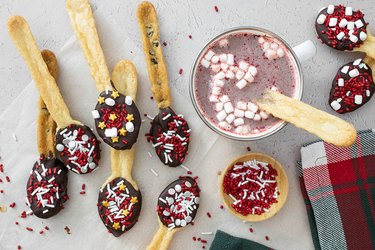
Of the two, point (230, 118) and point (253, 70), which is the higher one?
point (253, 70)

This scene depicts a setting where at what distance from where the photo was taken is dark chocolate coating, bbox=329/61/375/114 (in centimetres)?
201

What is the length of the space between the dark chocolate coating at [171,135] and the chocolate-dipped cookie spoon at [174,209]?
90 mm

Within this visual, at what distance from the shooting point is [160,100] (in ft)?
6.64

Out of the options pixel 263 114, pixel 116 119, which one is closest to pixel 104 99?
pixel 116 119

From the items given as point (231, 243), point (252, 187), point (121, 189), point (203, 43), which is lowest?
point (231, 243)

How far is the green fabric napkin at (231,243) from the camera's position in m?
2.04

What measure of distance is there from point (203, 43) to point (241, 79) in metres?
0.31

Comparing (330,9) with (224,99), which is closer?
(224,99)

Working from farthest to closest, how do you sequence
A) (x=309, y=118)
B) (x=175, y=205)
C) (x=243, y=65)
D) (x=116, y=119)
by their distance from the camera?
(x=175, y=205)
(x=116, y=119)
(x=243, y=65)
(x=309, y=118)

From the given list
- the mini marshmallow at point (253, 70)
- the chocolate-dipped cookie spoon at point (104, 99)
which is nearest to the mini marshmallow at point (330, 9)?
the mini marshmallow at point (253, 70)

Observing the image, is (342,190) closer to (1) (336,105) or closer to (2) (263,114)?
(1) (336,105)

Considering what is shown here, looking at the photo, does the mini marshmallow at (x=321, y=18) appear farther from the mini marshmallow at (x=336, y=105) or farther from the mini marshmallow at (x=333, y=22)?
the mini marshmallow at (x=336, y=105)

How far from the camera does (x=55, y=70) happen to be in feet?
6.61

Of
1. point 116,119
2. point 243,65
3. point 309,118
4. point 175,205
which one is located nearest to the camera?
point 309,118
